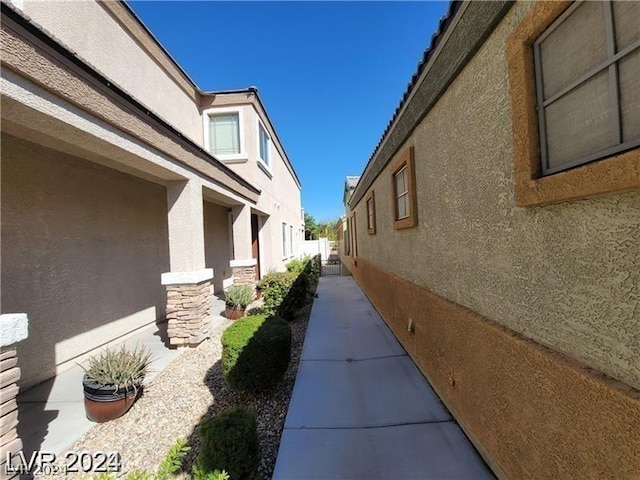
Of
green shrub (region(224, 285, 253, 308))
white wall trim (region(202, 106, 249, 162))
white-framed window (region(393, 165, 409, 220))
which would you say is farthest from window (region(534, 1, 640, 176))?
white wall trim (region(202, 106, 249, 162))

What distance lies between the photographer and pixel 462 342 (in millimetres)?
3172

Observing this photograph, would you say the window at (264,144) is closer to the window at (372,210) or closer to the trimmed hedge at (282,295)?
the window at (372,210)

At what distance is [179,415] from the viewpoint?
13.0 ft

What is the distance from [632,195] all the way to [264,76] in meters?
14.2

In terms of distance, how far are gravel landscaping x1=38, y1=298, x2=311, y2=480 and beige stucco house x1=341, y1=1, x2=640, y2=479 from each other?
7.37ft

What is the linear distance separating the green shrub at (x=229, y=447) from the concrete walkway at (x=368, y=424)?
0.36 m

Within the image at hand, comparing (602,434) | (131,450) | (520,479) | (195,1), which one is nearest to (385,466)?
(520,479)

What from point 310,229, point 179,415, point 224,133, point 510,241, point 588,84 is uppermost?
point 224,133

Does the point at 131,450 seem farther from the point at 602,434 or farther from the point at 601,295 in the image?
the point at 601,295

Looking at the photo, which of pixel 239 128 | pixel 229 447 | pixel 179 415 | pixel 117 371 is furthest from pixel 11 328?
pixel 239 128

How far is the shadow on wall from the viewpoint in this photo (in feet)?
15.3

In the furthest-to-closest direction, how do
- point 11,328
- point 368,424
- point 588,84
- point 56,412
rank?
point 56,412 → point 368,424 → point 11,328 → point 588,84

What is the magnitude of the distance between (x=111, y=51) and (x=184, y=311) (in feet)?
19.7

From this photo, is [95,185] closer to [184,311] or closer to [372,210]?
[184,311]
